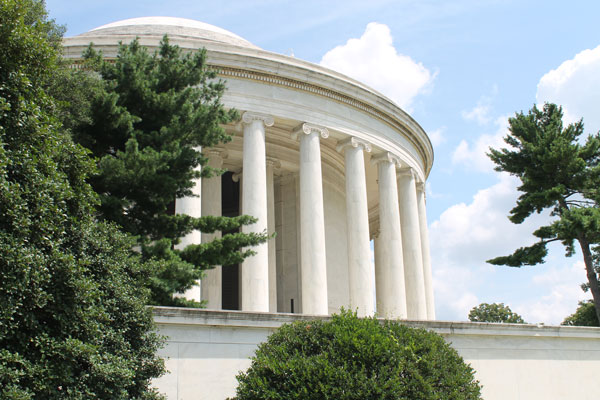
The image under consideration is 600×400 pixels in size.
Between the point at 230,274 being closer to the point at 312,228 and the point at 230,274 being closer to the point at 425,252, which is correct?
the point at 312,228

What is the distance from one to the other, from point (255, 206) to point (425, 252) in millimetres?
20085

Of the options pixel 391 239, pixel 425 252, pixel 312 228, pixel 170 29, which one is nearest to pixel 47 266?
pixel 312 228

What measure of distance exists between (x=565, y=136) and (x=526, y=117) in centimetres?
292

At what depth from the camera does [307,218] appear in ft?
122

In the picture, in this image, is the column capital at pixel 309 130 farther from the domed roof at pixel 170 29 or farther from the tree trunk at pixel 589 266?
the tree trunk at pixel 589 266

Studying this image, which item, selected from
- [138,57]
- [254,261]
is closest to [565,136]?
[254,261]

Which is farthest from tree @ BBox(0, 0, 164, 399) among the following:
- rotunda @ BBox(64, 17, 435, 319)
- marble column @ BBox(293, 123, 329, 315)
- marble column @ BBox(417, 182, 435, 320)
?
marble column @ BBox(417, 182, 435, 320)

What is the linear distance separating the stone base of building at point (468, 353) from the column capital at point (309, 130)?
1809cm

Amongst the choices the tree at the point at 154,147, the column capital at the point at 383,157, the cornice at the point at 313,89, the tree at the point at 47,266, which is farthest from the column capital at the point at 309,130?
the tree at the point at 47,266

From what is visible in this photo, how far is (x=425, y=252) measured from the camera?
50.4 m

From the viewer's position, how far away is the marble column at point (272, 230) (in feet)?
142

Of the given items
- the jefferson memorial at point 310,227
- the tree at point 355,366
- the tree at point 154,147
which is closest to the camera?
the tree at point 355,366

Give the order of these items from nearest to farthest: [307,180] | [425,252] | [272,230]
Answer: [307,180] < [272,230] < [425,252]

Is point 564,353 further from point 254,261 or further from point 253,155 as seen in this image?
point 253,155
